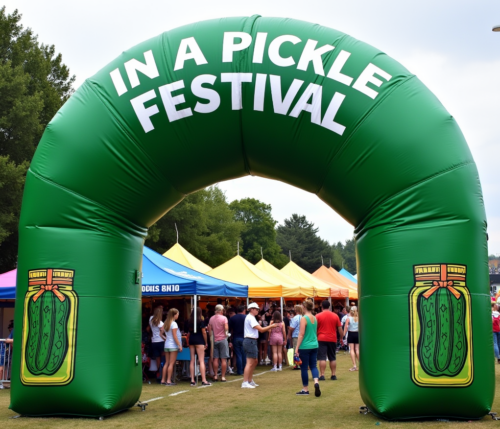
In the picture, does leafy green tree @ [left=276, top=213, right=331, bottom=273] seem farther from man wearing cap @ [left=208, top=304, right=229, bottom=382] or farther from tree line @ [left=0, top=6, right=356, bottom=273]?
man wearing cap @ [left=208, top=304, right=229, bottom=382]

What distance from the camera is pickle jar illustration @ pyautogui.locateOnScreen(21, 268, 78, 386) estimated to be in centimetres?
752

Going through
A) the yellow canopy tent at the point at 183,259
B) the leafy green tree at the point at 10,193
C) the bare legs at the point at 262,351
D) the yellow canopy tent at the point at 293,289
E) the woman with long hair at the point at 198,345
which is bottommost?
the bare legs at the point at 262,351

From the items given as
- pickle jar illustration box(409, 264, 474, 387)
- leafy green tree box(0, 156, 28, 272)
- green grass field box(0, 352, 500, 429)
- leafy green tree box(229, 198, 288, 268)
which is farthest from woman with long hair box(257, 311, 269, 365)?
leafy green tree box(229, 198, 288, 268)

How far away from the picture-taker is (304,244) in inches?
3108

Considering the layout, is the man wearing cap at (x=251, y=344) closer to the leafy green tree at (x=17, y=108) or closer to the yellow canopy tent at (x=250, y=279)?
the yellow canopy tent at (x=250, y=279)

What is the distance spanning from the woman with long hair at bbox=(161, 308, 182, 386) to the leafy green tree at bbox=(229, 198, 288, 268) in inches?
2154

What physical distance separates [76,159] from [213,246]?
39429mm

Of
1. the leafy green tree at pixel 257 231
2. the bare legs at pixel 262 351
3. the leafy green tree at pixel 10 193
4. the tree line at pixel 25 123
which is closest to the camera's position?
the bare legs at pixel 262 351

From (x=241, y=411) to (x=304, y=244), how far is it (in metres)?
70.8

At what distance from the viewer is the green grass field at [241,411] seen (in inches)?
283

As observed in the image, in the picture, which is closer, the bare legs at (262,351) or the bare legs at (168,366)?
the bare legs at (168,366)

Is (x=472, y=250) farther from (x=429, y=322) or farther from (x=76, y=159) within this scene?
(x=76, y=159)

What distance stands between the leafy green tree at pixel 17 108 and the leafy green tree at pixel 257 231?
138 ft

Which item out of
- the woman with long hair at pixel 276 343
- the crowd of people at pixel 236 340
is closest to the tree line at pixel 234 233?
the woman with long hair at pixel 276 343
